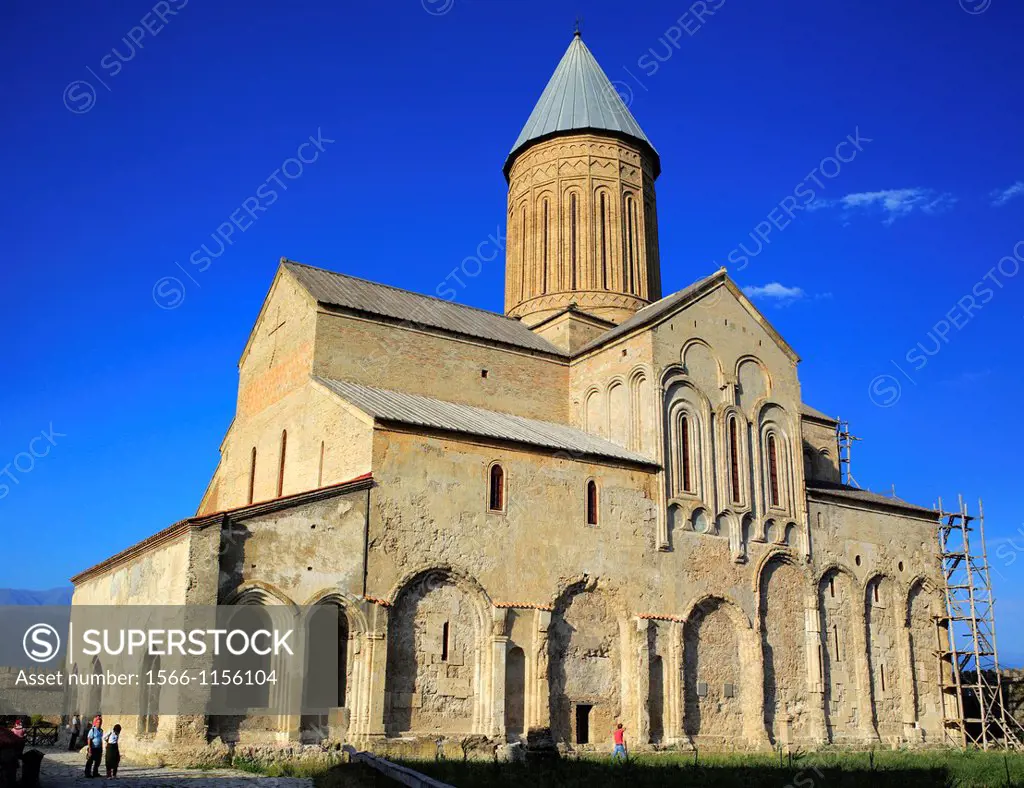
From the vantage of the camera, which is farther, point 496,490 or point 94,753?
point 496,490

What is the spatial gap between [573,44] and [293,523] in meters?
23.1

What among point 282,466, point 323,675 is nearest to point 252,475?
point 282,466

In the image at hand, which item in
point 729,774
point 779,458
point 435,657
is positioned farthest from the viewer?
point 779,458

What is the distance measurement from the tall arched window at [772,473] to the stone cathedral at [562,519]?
0.18ft

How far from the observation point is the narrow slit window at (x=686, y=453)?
24078 millimetres

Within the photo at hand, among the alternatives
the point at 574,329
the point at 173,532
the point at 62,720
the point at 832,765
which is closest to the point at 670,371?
the point at 574,329

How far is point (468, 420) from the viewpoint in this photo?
874 inches

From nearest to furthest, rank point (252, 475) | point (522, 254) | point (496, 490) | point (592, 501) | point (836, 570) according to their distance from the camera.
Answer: point (496, 490) < point (592, 501) < point (252, 475) < point (836, 570) < point (522, 254)

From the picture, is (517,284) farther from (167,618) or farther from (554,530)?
(167,618)

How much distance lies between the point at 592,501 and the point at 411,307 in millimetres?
7567

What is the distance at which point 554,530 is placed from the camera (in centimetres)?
2138

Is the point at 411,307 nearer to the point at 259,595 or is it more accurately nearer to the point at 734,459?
the point at 734,459

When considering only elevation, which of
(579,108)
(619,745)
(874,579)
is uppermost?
(579,108)

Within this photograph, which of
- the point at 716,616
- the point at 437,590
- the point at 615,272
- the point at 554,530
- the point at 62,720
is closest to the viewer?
the point at 437,590
